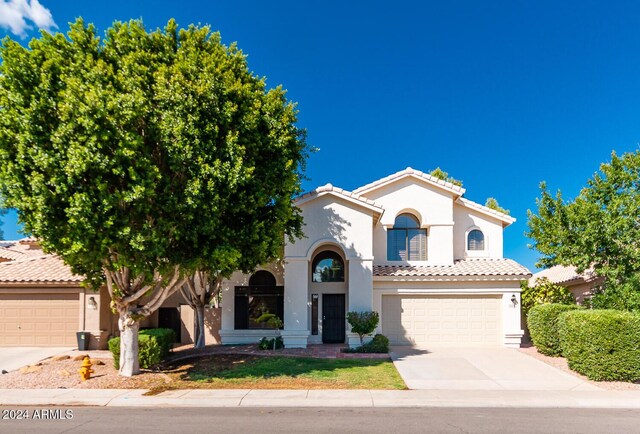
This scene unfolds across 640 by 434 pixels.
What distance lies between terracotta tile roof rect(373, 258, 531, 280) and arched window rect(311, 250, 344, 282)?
1.61 metres

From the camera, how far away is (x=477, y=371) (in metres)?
14.1

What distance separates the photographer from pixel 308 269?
19141mm

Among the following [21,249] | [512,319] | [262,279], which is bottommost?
[512,319]

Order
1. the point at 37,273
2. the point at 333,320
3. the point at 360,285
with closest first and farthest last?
the point at 360,285
the point at 37,273
the point at 333,320

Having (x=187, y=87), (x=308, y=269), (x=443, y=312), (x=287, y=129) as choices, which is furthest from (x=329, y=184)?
(x=187, y=87)

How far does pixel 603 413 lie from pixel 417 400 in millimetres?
4045

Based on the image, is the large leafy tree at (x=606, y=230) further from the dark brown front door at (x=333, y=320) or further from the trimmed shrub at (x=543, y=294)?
the dark brown front door at (x=333, y=320)

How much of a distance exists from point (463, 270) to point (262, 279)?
8881 millimetres

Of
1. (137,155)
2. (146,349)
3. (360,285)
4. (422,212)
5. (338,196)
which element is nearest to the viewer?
(137,155)

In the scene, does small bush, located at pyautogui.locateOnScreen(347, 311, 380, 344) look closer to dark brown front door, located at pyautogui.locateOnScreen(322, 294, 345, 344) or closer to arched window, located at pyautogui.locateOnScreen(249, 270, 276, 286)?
dark brown front door, located at pyautogui.locateOnScreen(322, 294, 345, 344)

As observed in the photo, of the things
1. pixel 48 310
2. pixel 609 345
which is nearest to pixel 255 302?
pixel 48 310

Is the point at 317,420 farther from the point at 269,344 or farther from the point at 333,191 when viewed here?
the point at 333,191

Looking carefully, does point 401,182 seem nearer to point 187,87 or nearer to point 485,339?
point 485,339

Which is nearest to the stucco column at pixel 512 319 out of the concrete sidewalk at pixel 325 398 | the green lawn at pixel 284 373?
the green lawn at pixel 284 373
